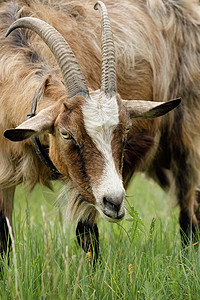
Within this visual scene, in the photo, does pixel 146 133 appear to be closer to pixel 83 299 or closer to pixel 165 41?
pixel 165 41

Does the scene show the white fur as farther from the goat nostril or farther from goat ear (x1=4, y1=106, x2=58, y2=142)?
goat ear (x1=4, y1=106, x2=58, y2=142)

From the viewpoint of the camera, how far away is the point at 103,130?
2.89m

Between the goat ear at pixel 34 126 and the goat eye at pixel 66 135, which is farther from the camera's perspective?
the goat eye at pixel 66 135

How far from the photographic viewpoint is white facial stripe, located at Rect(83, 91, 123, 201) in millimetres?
2836

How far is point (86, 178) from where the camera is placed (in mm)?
3010

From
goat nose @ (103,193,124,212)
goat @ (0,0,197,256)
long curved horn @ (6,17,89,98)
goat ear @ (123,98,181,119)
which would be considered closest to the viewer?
goat nose @ (103,193,124,212)

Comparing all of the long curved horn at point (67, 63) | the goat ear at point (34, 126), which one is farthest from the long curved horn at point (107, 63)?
the goat ear at point (34, 126)

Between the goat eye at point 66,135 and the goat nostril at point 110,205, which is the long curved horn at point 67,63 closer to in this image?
the goat eye at point 66,135

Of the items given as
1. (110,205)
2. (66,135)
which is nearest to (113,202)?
(110,205)

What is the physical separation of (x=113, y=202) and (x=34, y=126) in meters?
0.62

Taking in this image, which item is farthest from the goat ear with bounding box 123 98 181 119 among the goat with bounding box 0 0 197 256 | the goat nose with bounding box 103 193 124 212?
the goat nose with bounding box 103 193 124 212

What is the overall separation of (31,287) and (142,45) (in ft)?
8.35

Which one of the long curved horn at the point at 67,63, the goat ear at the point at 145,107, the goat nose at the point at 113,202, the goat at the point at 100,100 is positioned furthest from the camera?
the goat ear at the point at 145,107

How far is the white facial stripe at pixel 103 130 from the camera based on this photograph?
2836 mm
